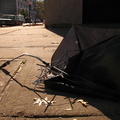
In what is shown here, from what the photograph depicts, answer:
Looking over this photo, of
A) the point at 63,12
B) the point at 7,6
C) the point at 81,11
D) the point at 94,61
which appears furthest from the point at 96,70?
the point at 7,6

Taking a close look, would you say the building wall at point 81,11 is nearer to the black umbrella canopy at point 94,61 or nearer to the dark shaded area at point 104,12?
the dark shaded area at point 104,12

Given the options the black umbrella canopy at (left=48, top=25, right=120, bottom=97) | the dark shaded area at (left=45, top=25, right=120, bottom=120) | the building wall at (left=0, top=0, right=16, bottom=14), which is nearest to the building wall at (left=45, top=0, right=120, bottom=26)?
the black umbrella canopy at (left=48, top=25, right=120, bottom=97)

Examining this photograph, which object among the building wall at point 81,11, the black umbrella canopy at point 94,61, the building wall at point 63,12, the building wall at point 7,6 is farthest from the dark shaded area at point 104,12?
the building wall at point 7,6

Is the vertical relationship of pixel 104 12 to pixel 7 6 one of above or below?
below

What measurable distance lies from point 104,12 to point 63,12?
3.68 metres

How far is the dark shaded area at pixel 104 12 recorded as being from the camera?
52.5 feet

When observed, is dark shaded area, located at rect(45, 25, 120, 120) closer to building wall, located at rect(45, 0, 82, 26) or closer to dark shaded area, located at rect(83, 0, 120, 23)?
building wall, located at rect(45, 0, 82, 26)

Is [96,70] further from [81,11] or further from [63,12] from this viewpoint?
[63,12]

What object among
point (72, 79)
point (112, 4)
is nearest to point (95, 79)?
point (72, 79)

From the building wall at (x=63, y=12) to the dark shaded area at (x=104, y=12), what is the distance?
1297 millimetres

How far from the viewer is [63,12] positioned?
15.7 m

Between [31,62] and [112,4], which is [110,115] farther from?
[112,4]

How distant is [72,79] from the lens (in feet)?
9.81

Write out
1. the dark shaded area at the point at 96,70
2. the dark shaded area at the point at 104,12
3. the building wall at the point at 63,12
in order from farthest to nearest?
the dark shaded area at the point at 104,12, the building wall at the point at 63,12, the dark shaded area at the point at 96,70
